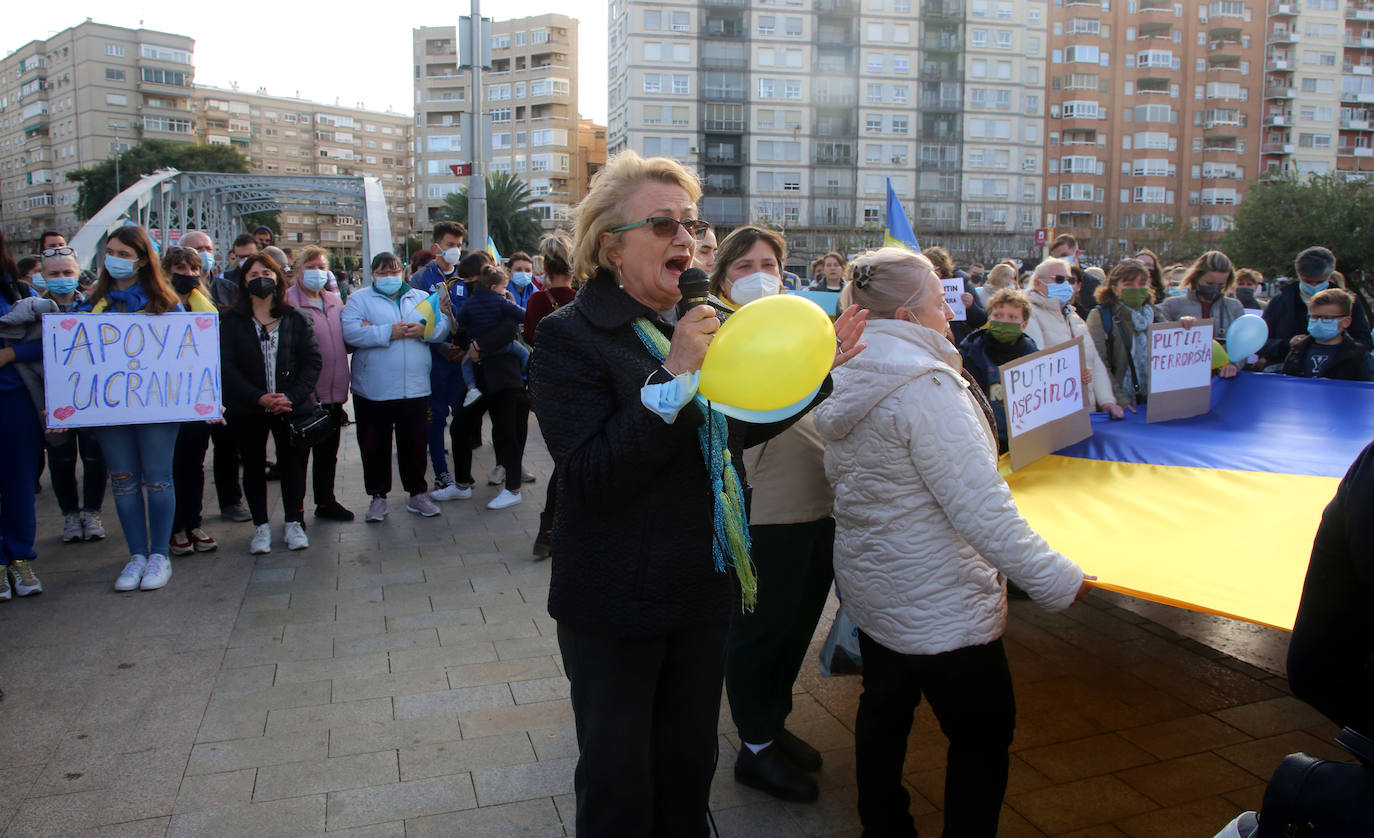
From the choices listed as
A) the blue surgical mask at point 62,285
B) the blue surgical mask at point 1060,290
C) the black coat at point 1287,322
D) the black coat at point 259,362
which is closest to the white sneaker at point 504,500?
the black coat at point 259,362

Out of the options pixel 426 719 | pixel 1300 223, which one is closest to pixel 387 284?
pixel 426 719

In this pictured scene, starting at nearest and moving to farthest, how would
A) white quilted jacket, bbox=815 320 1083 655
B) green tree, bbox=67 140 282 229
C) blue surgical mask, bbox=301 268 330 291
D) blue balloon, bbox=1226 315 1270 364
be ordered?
white quilted jacket, bbox=815 320 1083 655, blue balloon, bbox=1226 315 1270 364, blue surgical mask, bbox=301 268 330 291, green tree, bbox=67 140 282 229

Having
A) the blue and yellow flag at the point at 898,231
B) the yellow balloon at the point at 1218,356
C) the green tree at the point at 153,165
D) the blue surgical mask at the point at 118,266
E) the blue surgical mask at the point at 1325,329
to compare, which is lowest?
the yellow balloon at the point at 1218,356

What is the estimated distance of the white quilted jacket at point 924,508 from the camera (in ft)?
8.60

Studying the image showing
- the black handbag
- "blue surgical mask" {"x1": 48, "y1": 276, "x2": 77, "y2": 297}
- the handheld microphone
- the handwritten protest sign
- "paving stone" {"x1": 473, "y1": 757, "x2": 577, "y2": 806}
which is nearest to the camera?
the black handbag

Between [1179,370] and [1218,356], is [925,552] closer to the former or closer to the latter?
[1179,370]

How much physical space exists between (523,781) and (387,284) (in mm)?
5145

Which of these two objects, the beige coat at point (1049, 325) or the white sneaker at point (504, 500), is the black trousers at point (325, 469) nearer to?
the white sneaker at point (504, 500)

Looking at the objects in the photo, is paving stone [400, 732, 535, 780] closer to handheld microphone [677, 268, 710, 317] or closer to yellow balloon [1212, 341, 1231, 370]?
handheld microphone [677, 268, 710, 317]

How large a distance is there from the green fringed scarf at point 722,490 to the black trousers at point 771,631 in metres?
1.03

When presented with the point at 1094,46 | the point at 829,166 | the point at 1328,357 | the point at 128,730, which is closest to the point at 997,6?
the point at 1094,46

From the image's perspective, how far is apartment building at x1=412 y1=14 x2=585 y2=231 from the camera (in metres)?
94.7

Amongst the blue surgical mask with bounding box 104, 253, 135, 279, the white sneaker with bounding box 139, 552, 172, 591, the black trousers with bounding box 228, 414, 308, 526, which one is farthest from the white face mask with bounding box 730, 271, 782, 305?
the black trousers with bounding box 228, 414, 308, 526

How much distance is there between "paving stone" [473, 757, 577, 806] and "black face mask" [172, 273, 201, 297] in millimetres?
4234
